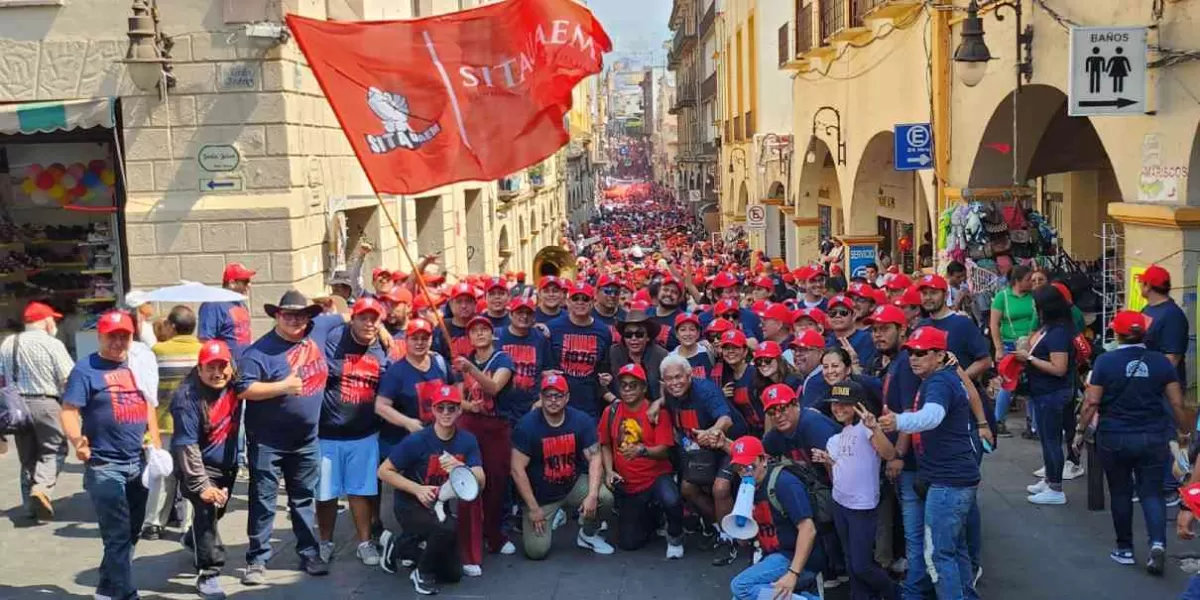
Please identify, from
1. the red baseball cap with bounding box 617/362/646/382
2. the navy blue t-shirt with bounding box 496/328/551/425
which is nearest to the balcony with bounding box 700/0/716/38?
the navy blue t-shirt with bounding box 496/328/551/425

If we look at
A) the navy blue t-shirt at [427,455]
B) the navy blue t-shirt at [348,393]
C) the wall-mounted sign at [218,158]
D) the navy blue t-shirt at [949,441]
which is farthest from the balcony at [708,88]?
the navy blue t-shirt at [949,441]

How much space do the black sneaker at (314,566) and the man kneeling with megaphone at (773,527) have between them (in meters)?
2.84

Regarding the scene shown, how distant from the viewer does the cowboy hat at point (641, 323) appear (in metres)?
8.97

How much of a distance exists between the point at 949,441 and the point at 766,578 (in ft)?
4.12

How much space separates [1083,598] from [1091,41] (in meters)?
4.93

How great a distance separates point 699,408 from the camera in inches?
318

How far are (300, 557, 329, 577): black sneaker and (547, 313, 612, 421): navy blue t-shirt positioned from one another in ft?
7.20

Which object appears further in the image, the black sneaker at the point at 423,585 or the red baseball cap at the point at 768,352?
the red baseball cap at the point at 768,352

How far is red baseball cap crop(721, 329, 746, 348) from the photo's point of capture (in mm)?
8375

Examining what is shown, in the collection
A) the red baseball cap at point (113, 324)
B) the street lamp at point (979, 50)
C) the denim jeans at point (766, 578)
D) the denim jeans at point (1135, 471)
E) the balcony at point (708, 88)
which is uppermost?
the balcony at point (708, 88)

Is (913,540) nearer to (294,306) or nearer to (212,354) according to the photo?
(294,306)

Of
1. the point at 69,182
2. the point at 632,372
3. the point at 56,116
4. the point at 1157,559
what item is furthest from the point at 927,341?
the point at 69,182

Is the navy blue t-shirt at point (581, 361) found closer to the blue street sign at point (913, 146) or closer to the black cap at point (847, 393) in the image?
the black cap at point (847, 393)

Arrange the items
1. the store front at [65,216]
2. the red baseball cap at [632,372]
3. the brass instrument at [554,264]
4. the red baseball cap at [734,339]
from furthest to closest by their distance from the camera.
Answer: the brass instrument at [554,264] < the store front at [65,216] < the red baseball cap at [734,339] < the red baseball cap at [632,372]
